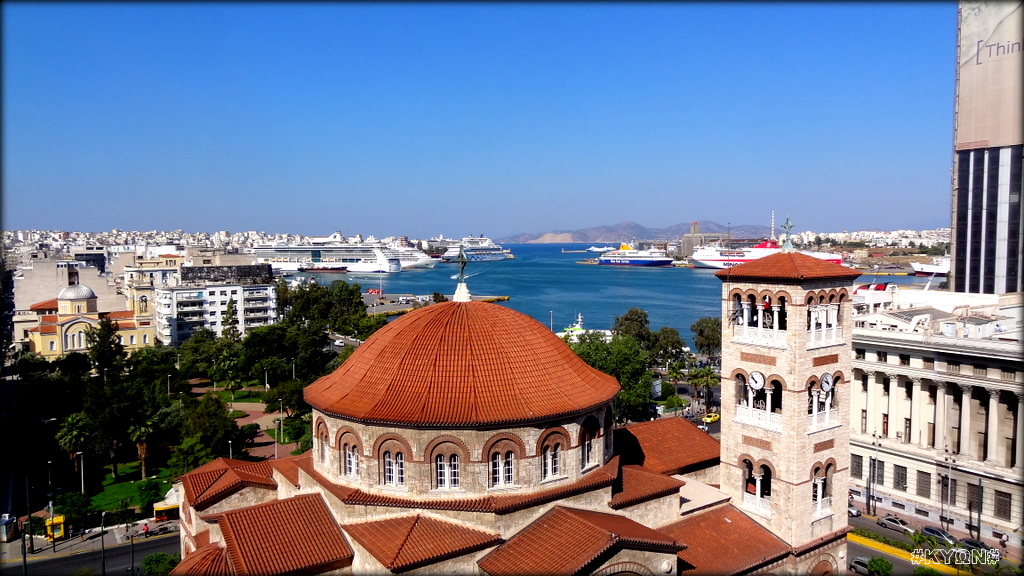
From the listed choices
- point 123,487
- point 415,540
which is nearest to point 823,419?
point 415,540

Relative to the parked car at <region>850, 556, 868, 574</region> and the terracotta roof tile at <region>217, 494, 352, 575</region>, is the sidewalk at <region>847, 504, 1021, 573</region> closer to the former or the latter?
the parked car at <region>850, 556, 868, 574</region>

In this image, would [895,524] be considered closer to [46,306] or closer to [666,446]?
[666,446]

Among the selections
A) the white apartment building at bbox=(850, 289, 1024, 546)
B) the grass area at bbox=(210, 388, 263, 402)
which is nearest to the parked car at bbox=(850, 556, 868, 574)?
the white apartment building at bbox=(850, 289, 1024, 546)

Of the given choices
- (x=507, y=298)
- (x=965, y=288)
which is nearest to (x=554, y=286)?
(x=507, y=298)

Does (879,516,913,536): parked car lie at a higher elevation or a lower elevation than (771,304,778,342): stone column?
lower

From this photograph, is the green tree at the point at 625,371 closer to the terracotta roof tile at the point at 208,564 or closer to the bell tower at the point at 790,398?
the bell tower at the point at 790,398
